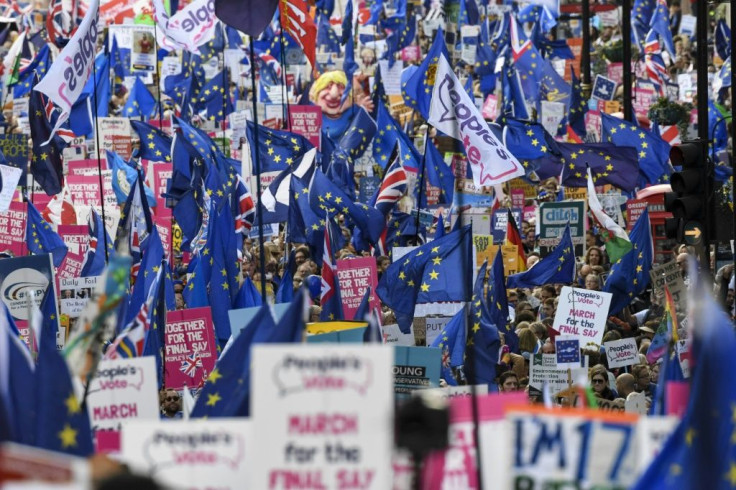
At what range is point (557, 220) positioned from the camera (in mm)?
19516

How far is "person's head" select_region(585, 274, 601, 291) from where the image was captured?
18.0m

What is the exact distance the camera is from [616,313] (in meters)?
17.9

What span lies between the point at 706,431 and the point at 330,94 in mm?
22199

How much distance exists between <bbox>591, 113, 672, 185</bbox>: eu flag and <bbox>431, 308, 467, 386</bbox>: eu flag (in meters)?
8.64

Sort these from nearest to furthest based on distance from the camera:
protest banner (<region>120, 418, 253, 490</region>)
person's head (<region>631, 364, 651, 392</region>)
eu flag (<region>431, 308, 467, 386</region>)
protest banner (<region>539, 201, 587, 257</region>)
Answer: protest banner (<region>120, 418, 253, 490</region>) < person's head (<region>631, 364, 651, 392</region>) < eu flag (<region>431, 308, 467, 386</region>) < protest banner (<region>539, 201, 587, 257</region>)

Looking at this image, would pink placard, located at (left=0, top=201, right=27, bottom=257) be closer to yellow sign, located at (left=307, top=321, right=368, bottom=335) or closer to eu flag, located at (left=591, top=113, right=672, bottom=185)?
yellow sign, located at (left=307, top=321, right=368, bottom=335)

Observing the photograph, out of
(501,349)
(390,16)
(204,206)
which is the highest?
(390,16)

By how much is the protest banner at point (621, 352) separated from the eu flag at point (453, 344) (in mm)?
1264

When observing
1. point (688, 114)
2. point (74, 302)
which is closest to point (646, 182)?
point (688, 114)

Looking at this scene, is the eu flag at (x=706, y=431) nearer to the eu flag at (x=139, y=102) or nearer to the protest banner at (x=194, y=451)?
the protest banner at (x=194, y=451)

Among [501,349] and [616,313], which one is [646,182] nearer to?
[616,313]

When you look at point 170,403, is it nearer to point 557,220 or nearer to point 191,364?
point 191,364

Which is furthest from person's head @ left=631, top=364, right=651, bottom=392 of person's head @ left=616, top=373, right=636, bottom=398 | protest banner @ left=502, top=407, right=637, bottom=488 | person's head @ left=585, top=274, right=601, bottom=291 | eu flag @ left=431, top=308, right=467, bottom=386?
protest banner @ left=502, top=407, right=637, bottom=488

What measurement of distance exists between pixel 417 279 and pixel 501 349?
123 cm
